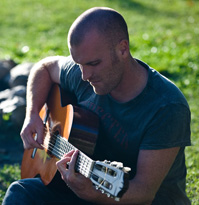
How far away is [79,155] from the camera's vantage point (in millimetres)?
2326

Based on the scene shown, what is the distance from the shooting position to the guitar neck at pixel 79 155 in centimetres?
220

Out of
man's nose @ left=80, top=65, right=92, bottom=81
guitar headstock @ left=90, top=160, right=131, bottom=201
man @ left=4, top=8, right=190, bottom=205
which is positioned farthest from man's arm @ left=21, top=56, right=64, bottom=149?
guitar headstock @ left=90, top=160, right=131, bottom=201

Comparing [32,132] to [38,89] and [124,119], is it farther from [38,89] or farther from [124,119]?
[124,119]

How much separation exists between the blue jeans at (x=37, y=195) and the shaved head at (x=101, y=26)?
105cm

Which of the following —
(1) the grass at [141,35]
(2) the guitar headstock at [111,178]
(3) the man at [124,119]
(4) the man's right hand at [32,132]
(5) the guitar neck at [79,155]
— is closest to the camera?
(2) the guitar headstock at [111,178]

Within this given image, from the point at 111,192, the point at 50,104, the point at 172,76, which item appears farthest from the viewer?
the point at 172,76

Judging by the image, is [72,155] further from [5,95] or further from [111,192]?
[5,95]

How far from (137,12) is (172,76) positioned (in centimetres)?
427

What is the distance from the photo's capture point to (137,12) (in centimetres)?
974

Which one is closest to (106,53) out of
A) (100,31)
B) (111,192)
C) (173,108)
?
(100,31)

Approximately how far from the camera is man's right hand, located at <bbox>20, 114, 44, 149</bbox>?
3092mm

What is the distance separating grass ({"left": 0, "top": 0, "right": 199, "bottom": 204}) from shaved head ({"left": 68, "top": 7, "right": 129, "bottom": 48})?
5.60 ft

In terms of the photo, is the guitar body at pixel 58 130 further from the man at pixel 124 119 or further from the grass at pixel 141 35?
the grass at pixel 141 35

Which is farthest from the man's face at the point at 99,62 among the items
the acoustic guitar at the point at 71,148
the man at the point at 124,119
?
the acoustic guitar at the point at 71,148
